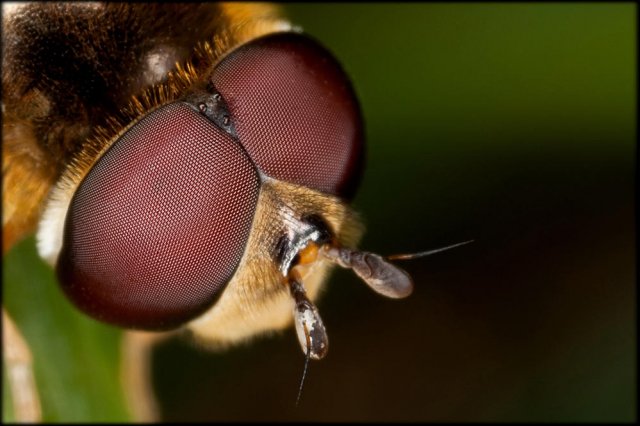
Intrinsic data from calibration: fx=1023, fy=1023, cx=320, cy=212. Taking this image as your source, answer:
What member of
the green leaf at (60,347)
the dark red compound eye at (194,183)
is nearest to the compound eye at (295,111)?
the dark red compound eye at (194,183)

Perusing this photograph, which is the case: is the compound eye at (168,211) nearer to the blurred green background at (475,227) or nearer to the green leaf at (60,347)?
the green leaf at (60,347)

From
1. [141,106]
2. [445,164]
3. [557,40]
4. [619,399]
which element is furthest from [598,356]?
[141,106]

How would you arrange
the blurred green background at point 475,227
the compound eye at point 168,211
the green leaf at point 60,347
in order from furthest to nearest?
the blurred green background at point 475,227
the green leaf at point 60,347
the compound eye at point 168,211

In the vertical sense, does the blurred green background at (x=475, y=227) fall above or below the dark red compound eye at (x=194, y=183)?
below

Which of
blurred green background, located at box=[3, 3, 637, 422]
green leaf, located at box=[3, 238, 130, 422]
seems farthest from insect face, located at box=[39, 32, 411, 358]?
blurred green background, located at box=[3, 3, 637, 422]

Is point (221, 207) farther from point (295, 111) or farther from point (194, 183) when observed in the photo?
point (295, 111)

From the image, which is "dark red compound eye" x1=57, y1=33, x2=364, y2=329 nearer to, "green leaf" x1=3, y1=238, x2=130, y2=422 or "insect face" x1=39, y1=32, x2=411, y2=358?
"insect face" x1=39, y1=32, x2=411, y2=358
